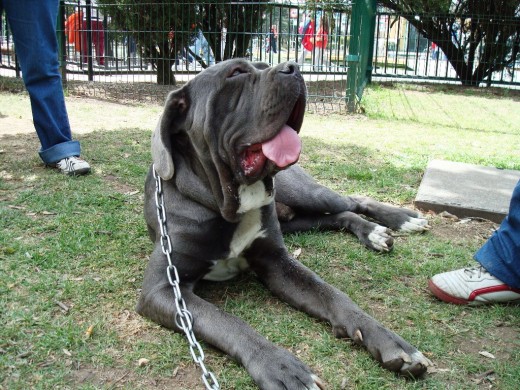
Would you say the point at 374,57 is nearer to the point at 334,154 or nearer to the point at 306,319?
the point at 334,154

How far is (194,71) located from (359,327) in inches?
392

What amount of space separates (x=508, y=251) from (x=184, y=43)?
8924mm

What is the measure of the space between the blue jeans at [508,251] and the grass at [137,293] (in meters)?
0.17

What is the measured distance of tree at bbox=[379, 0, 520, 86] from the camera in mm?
12336

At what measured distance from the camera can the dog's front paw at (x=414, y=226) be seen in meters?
3.89

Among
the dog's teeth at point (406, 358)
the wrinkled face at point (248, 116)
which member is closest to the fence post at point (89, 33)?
the wrinkled face at point (248, 116)

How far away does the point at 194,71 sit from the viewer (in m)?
11.8

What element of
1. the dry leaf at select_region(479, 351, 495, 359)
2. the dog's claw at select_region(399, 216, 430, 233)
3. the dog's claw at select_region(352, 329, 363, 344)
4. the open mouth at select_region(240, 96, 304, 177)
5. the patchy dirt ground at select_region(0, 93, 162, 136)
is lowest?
the dry leaf at select_region(479, 351, 495, 359)

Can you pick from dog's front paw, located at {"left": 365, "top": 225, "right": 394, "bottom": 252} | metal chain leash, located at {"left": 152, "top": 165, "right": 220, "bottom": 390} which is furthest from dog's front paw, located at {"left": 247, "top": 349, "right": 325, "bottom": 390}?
dog's front paw, located at {"left": 365, "top": 225, "right": 394, "bottom": 252}

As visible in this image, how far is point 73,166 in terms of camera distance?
4.90 m

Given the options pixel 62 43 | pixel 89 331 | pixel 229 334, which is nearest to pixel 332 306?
pixel 229 334

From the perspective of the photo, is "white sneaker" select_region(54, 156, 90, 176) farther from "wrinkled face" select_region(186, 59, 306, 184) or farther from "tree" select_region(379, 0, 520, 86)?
"tree" select_region(379, 0, 520, 86)

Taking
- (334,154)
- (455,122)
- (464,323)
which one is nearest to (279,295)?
(464,323)

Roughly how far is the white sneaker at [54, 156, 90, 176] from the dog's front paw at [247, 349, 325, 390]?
321 cm
